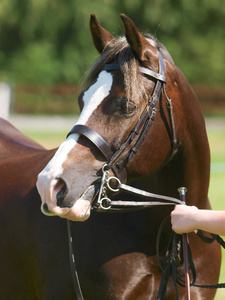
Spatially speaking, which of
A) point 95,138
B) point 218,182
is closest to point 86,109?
point 95,138

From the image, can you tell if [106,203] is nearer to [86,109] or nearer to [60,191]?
[60,191]

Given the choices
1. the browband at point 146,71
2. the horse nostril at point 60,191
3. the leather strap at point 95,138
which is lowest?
the horse nostril at point 60,191

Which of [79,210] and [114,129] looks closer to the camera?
[79,210]

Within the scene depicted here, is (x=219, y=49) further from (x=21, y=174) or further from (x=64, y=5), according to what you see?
(x=21, y=174)

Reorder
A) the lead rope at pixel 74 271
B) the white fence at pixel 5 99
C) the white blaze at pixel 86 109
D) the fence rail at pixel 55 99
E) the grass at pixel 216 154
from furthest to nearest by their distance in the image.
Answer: the fence rail at pixel 55 99 < the white fence at pixel 5 99 < the grass at pixel 216 154 < the lead rope at pixel 74 271 < the white blaze at pixel 86 109

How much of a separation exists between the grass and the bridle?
2.71 meters

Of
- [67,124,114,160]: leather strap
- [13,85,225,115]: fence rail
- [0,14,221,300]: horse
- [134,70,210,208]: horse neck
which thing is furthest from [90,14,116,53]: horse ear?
[13,85,225,115]: fence rail

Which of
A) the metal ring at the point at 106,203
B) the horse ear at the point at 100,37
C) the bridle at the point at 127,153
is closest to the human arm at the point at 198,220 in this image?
the bridle at the point at 127,153

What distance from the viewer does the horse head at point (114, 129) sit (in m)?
2.74

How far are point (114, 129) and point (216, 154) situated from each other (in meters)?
13.9

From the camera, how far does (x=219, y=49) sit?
119 ft

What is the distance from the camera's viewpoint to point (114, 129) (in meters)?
2.91

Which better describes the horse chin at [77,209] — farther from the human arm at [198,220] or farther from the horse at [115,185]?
the human arm at [198,220]

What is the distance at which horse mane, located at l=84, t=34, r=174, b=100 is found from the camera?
2906 millimetres
